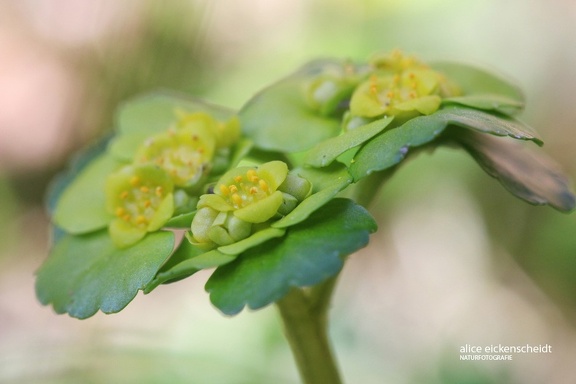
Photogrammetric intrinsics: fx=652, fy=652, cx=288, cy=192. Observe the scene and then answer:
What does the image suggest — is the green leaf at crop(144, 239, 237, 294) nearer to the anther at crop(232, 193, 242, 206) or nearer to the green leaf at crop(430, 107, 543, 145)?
the anther at crop(232, 193, 242, 206)

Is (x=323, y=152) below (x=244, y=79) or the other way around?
the other way around

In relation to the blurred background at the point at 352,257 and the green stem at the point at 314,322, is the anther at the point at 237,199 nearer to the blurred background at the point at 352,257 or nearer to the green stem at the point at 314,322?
the green stem at the point at 314,322

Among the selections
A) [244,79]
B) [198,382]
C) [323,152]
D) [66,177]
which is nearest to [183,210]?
[323,152]

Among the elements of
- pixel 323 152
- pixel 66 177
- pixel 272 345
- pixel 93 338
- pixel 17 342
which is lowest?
pixel 17 342

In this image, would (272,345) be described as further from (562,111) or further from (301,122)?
(562,111)

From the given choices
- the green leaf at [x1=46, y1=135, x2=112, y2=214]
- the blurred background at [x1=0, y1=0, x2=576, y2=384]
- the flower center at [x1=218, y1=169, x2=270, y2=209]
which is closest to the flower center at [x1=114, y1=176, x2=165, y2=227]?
the flower center at [x1=218, y1=169, x2=270, y2=209]

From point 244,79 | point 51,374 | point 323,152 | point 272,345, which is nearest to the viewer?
point 323,152
